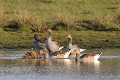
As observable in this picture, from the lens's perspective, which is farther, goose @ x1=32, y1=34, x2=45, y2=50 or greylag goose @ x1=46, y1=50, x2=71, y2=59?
goose @ x1=32, y1=34, x2=45, y2=50

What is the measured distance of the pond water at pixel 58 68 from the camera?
16234 mm

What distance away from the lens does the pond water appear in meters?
16.2

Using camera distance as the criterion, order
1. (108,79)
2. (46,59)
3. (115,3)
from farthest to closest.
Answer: (115,3), (46,59), (108,79)

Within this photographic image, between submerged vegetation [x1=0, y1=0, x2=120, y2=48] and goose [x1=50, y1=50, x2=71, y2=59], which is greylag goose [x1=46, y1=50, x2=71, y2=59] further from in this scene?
submerged vegetation [x1=0, y1=0, x2=120, y2=48]

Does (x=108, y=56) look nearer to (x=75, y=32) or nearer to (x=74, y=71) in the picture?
(x=74, y=71)

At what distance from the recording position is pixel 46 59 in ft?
65.6

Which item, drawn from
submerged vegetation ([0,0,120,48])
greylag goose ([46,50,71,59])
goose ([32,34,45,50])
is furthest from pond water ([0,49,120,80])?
submerged vegetation ([0,0,120,48])

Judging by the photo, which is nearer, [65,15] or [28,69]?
[28,69]

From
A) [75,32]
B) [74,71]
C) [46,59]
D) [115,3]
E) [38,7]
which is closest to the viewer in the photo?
[74,71]

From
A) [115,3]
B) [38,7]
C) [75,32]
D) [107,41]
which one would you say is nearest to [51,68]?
[107,41]

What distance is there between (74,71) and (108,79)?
1555 mm

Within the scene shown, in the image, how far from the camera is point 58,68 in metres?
17.7

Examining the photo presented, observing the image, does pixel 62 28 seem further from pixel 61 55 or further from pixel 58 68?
pixel 58 68

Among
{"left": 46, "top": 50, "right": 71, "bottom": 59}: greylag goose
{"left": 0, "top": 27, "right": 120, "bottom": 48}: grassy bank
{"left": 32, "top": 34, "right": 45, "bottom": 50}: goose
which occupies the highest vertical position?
{"left": 46, "top": 50, "right": 71, "bottom": 59}: greylag goose
